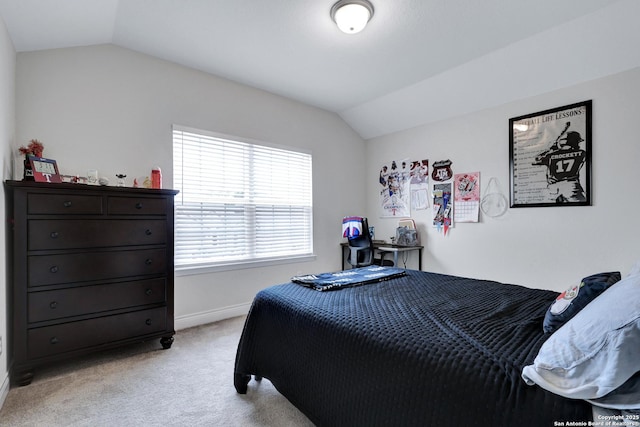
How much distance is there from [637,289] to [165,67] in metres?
3.54

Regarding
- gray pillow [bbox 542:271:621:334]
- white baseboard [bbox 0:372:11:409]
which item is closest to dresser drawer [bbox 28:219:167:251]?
white baseboard [bbox 0:372:11:409]

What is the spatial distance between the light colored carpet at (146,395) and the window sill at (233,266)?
0.75 meters

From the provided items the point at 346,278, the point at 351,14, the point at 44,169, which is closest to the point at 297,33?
the point at 351,14

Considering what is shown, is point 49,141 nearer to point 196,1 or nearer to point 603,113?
point 196,1

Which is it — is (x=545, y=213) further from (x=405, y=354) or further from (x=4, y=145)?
(x=4, y=145)

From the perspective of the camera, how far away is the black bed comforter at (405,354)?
0.91 meters

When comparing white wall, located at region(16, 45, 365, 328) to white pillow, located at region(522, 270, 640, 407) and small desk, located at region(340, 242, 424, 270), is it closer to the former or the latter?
small desk, located at region(340, 242, 424, 270)

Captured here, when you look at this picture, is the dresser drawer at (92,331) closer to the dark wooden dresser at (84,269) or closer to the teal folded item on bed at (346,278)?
the dark wooden dresser at (84,269)

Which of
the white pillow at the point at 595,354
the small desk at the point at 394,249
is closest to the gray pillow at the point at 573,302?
the white pillow at the point at 595,354

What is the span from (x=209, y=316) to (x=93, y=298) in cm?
116

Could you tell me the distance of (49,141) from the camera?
238cm

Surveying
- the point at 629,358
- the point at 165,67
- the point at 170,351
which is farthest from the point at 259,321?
the point at 165,67

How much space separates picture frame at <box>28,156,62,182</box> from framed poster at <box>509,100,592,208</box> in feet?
13.0

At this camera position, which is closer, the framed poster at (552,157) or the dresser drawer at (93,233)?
the dresser drawer at (93,233)
